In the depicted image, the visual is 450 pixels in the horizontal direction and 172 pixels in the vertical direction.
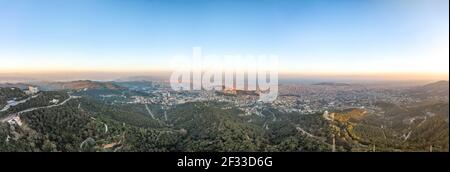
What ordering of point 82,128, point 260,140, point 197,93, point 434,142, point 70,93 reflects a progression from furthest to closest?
point 70,93
point 197,93
point 82,128
point 260,140
point 434,142

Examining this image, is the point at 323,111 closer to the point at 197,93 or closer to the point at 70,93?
the point at 197,93

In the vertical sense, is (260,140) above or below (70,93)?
below

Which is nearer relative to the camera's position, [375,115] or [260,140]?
[260,140]

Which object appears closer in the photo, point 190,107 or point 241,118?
point 241,118

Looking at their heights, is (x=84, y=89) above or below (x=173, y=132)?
above

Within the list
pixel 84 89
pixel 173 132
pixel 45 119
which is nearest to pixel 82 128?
pixel 45 119

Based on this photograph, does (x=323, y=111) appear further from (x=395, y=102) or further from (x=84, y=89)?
(x=84, y=89)

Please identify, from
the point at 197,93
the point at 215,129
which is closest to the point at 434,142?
the point at 215,129
